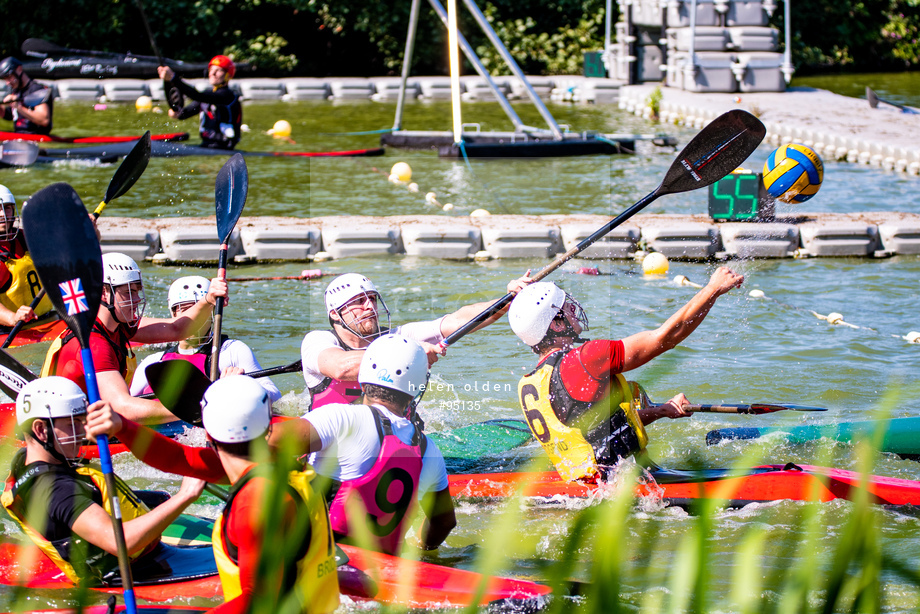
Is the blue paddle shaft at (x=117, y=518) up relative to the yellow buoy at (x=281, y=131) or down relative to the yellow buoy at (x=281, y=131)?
down

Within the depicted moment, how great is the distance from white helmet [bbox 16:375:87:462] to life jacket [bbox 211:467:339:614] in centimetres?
85

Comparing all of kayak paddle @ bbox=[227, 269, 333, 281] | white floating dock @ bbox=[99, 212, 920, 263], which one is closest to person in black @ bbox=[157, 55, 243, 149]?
white floating dock @ bbox=[99, 212, 920, 263]

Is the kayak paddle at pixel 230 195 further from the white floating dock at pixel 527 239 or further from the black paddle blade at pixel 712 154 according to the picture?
the white floating dock at pixel 527 239

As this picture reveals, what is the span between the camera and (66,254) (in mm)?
3430

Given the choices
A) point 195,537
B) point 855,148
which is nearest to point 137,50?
point 855,148

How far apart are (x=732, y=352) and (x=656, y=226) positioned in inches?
97.7

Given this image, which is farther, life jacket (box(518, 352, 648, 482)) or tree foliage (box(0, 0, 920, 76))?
tree foliage (box(0, 0, 920, 76))

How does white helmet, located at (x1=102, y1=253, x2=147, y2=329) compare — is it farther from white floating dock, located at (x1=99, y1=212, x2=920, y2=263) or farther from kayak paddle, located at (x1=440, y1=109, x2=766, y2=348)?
white floating dock, located at (x1=99, y1=212, x2=920, y2=263)

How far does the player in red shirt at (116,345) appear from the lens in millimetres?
4441

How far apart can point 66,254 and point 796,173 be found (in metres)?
4.88

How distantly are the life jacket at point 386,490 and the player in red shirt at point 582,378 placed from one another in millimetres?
899

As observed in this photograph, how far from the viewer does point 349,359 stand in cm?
431

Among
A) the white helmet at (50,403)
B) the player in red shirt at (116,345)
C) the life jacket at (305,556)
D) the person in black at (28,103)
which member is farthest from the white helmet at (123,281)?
the person in black at (28,103)

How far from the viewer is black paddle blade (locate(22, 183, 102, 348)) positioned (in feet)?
11.1
